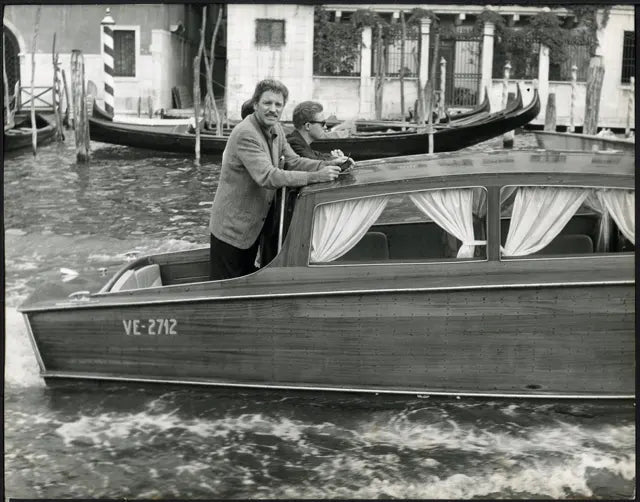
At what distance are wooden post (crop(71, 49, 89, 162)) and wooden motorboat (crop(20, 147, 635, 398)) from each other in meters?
10.7

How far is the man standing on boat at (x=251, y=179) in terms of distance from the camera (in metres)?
4.29

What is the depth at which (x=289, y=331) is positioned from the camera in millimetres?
4191

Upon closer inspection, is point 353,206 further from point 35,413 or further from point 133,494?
point 35,413

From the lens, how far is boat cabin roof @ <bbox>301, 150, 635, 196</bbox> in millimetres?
4121

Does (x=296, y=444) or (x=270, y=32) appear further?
(x=270, y=32)

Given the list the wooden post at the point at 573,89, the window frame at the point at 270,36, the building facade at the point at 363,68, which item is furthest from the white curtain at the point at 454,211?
the window frame at the point at 270,36

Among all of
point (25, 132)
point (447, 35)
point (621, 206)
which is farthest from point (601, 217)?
point (447, 35)

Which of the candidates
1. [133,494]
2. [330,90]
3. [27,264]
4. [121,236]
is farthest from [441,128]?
[133,494]

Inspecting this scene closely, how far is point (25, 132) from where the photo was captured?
50.3 feet

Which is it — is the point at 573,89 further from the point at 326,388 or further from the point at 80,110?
the point at 326,388

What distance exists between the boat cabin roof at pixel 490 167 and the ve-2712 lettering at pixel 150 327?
2.96ft

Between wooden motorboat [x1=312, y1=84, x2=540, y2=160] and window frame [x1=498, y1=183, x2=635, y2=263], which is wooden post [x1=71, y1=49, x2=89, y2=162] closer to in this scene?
wooden motorboat [x1=312, y1=84, x2=540, y2=160]

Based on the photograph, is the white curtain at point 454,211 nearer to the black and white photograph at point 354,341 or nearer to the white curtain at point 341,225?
the black and white photograph at point 354,341

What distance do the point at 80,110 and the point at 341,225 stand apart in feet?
38.4
